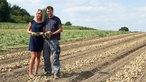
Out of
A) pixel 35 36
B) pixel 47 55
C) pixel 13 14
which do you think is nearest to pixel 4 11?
pixel 13 14

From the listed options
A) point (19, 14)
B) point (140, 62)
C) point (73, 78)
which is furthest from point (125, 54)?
point (19, 14)

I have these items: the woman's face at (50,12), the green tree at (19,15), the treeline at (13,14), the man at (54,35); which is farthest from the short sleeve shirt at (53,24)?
the green tree at (19,15)

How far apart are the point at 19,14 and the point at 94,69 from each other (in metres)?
88.5

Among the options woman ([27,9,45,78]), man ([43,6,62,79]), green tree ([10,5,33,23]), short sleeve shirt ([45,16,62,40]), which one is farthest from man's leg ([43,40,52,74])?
green tree ([10,5,33,23])

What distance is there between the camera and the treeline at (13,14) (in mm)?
84000

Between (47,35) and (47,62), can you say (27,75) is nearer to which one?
(47,62)

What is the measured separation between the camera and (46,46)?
11.7 m

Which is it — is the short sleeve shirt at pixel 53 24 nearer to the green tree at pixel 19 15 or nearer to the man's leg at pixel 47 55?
the man's leg at pixel 47 55

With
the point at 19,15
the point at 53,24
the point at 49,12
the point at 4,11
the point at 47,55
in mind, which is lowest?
the point at 47,55

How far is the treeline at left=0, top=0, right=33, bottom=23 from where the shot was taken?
276 ft

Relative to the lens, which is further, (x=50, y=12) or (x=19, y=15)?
(x=19, y=15)

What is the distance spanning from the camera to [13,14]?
99.1 meters

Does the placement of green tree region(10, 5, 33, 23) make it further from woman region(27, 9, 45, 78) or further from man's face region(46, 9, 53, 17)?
man's face region(46, 9, 53, 17)

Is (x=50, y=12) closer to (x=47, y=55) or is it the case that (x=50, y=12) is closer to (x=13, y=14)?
(x=47, y=55)
